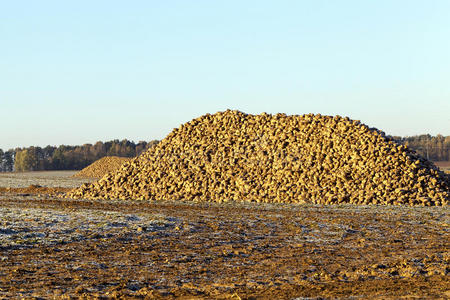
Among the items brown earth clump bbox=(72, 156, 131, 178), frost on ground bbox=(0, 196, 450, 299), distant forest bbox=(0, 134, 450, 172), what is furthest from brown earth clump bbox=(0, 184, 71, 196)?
distant forest bbox=(0, 134, 450, 172)

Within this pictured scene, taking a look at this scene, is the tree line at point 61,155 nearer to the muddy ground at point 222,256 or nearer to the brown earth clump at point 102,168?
the brown earth clump at point 102,168

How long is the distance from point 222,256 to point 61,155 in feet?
314

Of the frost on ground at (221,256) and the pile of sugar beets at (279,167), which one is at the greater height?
the pile of sugar beets at (279,167)

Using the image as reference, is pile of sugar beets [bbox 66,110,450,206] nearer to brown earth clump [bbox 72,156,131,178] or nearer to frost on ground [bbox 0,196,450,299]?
frost on ground [bbox 0,196,450,299]

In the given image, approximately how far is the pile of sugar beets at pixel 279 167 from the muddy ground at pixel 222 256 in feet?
23.4

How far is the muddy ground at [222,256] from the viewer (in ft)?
29.7

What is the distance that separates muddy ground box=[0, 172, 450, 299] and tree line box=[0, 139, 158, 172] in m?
74.9

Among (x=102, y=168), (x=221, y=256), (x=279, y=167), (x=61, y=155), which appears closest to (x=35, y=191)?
(x=279, y=167)

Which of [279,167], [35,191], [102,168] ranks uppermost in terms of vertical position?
[102,168]

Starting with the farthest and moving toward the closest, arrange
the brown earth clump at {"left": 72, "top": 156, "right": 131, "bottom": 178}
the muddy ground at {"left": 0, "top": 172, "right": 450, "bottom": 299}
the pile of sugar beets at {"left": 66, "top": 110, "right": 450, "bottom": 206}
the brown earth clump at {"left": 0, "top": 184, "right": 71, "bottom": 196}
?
the brown earth clump at {"left": 72, "top": 156, "right": 131, "bottom": 178} → the brown earth clump at {"left": 0, "top": 184, "right": 71, "bottom": 196} → the pile of sugar beets at {"left": 66, "top": 110, "right": 450, "bottom": 206} → the muddy ground at {"left": 0, "top": 172, "right": 450, "bottom": 299}

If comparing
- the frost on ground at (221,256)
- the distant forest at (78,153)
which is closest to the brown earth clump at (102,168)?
the distant forest at (78,153)

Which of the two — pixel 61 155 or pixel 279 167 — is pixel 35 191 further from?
pixel 61 155

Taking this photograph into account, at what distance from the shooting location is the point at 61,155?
103 m

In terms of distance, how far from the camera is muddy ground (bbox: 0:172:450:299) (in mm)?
9055
